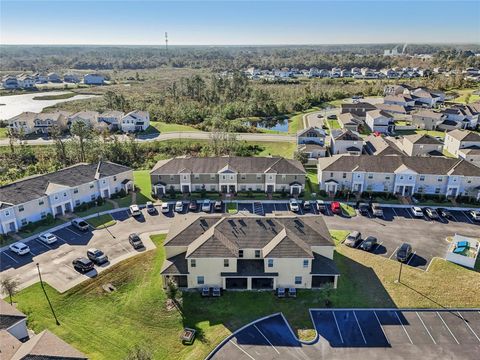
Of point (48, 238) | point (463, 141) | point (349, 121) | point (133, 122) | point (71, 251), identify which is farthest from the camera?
point (133, 122)

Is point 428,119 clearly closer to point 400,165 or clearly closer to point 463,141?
point 463,141

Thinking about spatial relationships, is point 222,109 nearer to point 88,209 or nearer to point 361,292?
point 88,209

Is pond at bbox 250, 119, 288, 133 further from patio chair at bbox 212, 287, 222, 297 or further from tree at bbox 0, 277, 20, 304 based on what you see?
tree at bbox 0, 277, 20, 304

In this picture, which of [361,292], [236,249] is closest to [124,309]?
[236,249]

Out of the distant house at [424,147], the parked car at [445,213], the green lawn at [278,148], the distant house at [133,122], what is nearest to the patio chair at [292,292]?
the parked car at [445,213]

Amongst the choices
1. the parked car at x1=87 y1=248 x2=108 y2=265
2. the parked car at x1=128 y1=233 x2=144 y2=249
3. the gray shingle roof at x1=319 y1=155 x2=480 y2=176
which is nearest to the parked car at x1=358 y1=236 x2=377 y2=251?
the gray shingle roof at x1=319 y1=155 x2=480 y2=176

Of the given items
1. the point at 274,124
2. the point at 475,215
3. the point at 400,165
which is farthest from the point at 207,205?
the point at 274,124
